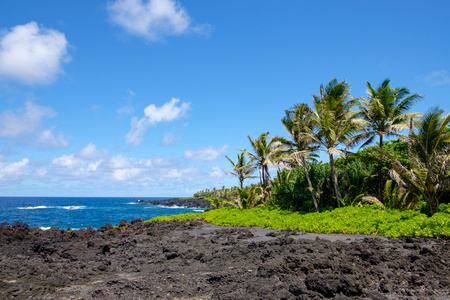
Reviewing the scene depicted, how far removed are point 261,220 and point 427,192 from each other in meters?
8.51

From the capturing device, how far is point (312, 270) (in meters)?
7.77

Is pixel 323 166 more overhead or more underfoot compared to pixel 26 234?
more overhead

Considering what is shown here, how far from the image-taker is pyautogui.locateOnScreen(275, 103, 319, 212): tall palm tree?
65.5ft

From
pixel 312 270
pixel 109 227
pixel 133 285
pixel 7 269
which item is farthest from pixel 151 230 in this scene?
pixel 312 270

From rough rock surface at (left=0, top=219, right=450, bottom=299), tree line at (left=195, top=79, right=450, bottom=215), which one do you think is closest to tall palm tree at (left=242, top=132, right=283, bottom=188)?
tree line at (left=195, top=79, right=450, bottom=215)

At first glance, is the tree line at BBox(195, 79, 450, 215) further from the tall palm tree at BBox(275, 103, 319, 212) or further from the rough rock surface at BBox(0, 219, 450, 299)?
the rough rock surface at BBox(0, 219, 450, 299)

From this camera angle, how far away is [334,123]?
1900cm

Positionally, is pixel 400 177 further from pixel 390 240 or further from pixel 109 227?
pixel 109 227

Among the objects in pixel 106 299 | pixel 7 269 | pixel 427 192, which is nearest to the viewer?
pixel 106 299

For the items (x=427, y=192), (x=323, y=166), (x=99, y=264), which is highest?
(x=323, y=166)

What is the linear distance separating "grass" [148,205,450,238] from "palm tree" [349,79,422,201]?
4416 mm

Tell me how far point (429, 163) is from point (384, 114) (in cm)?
525

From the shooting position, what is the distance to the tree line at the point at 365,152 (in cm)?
1508

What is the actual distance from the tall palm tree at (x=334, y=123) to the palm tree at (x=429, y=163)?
356 centimetres
